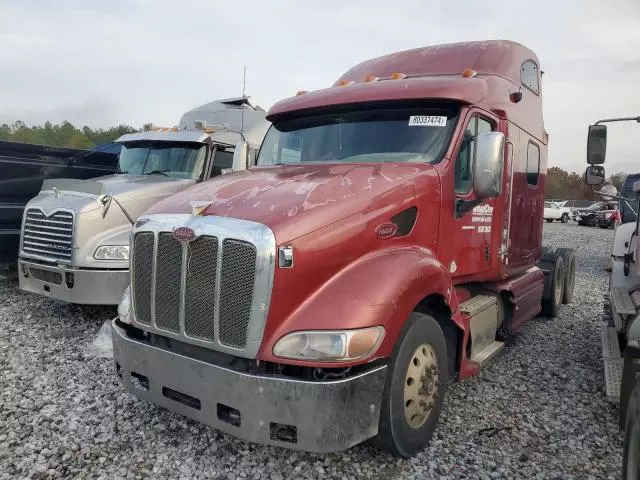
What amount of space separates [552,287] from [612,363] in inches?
126

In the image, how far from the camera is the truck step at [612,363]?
3.90 m

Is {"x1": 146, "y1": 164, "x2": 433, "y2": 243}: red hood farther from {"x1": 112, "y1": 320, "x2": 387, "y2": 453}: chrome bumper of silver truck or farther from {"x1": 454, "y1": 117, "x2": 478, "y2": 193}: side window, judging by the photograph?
{"x1": 112, "y1": 320, "x2": 387, "y2": 453}: chrome bumper of silver truck

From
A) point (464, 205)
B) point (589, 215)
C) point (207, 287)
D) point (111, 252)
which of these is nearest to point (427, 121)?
point (464, 205)

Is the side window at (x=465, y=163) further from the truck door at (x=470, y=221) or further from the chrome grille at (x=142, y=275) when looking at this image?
the chrome grille at (x=142, y=275)

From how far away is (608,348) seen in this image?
16.4ft

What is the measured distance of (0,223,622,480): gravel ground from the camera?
337cm

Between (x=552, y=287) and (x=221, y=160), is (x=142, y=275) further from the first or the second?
(x=552, y=287)

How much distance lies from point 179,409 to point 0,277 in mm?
6602

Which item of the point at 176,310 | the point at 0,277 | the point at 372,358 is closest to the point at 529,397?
the point at 372,358

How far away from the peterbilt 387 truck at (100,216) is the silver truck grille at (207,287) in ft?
7.50

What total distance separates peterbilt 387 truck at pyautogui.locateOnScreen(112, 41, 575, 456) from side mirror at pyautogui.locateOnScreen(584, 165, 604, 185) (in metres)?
1.40

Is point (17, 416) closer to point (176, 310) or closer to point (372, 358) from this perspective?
point (176, 310)

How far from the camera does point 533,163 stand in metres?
6.33

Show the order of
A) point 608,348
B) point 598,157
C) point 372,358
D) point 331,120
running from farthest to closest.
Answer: point 598,157, point 608,348, point 331,120, point 372,358
